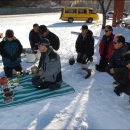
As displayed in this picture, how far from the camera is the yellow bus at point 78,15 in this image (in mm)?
27781

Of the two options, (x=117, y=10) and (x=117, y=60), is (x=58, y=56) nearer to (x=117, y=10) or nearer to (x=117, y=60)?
(x=117, y=60)

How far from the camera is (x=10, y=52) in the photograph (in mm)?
7977

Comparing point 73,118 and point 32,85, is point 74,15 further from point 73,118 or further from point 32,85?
point 73,118

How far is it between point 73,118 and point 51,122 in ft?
1.47

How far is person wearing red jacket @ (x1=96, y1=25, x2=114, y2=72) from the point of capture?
26.4ft

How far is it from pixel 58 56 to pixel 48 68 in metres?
0.36

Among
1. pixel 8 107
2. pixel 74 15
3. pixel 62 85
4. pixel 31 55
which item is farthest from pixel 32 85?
pixel 74 15

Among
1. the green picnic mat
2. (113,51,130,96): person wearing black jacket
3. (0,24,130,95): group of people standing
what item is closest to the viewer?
(113,51,130,96): person wearing black jacket

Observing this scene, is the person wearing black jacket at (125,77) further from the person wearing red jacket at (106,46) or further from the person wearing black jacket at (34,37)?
the person wearing black jacket at (34,37)

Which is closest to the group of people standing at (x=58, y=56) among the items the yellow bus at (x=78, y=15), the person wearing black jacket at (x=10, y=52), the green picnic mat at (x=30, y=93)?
the person wearing black jacket at (x=10, y=52)

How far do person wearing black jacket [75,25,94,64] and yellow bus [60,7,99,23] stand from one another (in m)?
18.8

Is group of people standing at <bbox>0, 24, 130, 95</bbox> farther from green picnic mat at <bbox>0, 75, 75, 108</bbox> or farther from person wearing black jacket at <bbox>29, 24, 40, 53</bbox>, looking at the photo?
green picnic mat at <bbox>0, 75, 75, 108</bbox>

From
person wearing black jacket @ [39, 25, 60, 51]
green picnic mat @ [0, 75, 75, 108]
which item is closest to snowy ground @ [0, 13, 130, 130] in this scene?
green picnic mat @ [0, 75, 75, 108]

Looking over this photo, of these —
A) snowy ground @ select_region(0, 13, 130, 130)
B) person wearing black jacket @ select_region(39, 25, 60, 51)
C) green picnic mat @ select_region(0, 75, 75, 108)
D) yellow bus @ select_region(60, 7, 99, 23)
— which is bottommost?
snowy ground @ select_region(0, 13, 130, 130)
